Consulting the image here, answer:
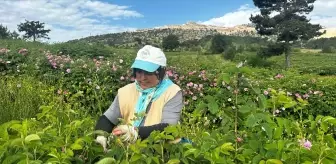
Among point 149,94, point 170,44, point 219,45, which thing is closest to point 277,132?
point 149,94

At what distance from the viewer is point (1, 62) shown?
26.8 ft

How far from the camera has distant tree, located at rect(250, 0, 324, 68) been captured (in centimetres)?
3928

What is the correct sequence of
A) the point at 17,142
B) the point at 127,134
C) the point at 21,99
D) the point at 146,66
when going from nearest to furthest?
the point at 17,142 → the point at 127,134 → the point at 146,66 → the point at 21,99

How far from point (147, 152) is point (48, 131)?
1.12 ft

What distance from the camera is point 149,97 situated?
263cm

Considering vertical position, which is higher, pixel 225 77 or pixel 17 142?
pixel 225 77

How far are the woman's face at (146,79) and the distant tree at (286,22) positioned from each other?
3727 centimetres

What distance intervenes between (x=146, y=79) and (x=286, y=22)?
127 feet

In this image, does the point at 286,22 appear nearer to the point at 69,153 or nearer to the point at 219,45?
the point at 219,45

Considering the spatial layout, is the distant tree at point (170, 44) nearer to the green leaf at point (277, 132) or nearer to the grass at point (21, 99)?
the grass at point (21, 99)

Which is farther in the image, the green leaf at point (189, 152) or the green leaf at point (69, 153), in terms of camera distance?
the green leaf at point (189, 152)

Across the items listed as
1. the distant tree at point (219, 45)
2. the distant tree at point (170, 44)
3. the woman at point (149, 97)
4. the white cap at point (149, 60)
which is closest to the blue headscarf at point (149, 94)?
the woman at point (149, 97)

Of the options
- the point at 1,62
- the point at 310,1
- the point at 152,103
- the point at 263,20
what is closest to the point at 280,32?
the point at 263,20

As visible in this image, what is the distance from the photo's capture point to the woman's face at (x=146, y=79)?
261 cm
